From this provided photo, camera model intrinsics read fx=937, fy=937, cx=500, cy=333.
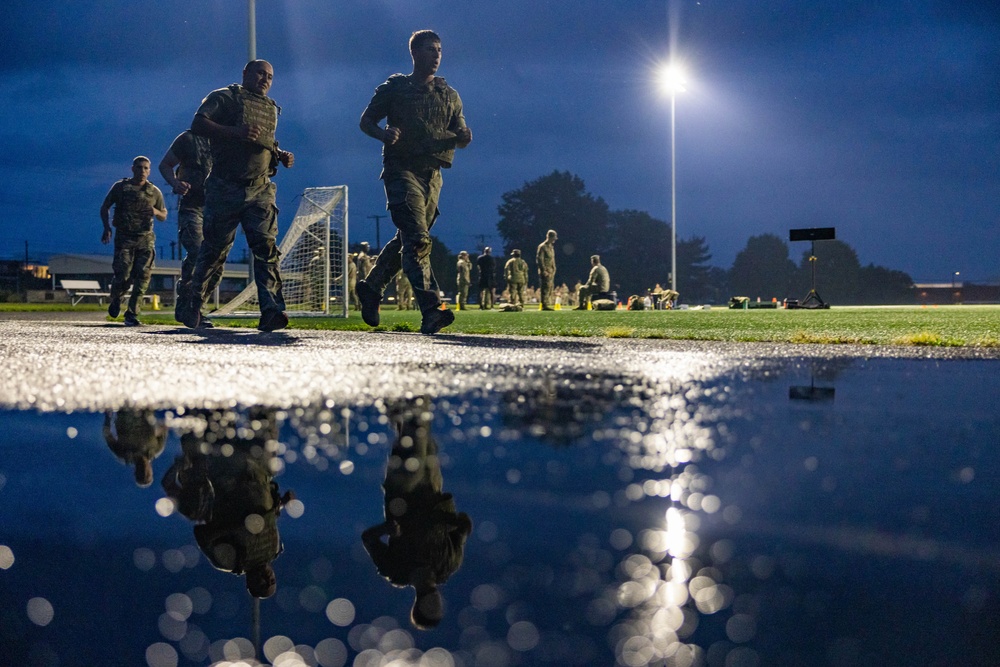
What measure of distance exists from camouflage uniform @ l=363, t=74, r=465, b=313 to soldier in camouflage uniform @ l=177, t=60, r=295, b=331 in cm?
149

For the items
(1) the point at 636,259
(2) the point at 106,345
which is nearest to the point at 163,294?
(1) the point at 636,259

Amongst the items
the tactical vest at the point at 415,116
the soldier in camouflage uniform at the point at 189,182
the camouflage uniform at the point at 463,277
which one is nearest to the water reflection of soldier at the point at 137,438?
the tactical vest at the point at 415,116

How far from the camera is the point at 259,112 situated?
→ 960 centimetres

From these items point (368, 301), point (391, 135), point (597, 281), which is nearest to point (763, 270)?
point (597, 281)

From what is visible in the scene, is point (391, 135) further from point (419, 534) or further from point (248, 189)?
point (419, 534)

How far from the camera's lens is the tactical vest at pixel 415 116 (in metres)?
A: 8.80

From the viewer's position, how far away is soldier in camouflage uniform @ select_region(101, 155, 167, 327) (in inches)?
542

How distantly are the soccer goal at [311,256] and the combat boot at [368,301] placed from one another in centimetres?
602

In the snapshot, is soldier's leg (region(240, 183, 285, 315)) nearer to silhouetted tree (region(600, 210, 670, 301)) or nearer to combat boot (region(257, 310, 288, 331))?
combat boot (region(257, 310, 288, 331))

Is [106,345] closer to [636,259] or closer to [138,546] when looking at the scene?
[138,546]

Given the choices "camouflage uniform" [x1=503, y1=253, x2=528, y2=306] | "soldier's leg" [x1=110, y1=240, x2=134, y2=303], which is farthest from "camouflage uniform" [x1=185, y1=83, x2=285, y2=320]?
"camouflage uniform" [x1=503, y1=253, x2=528, y2=306]

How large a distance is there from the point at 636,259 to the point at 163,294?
45.2 metres

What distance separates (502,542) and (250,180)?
869 centimetres

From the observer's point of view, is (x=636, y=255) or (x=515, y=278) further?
(x=636, y=255)
